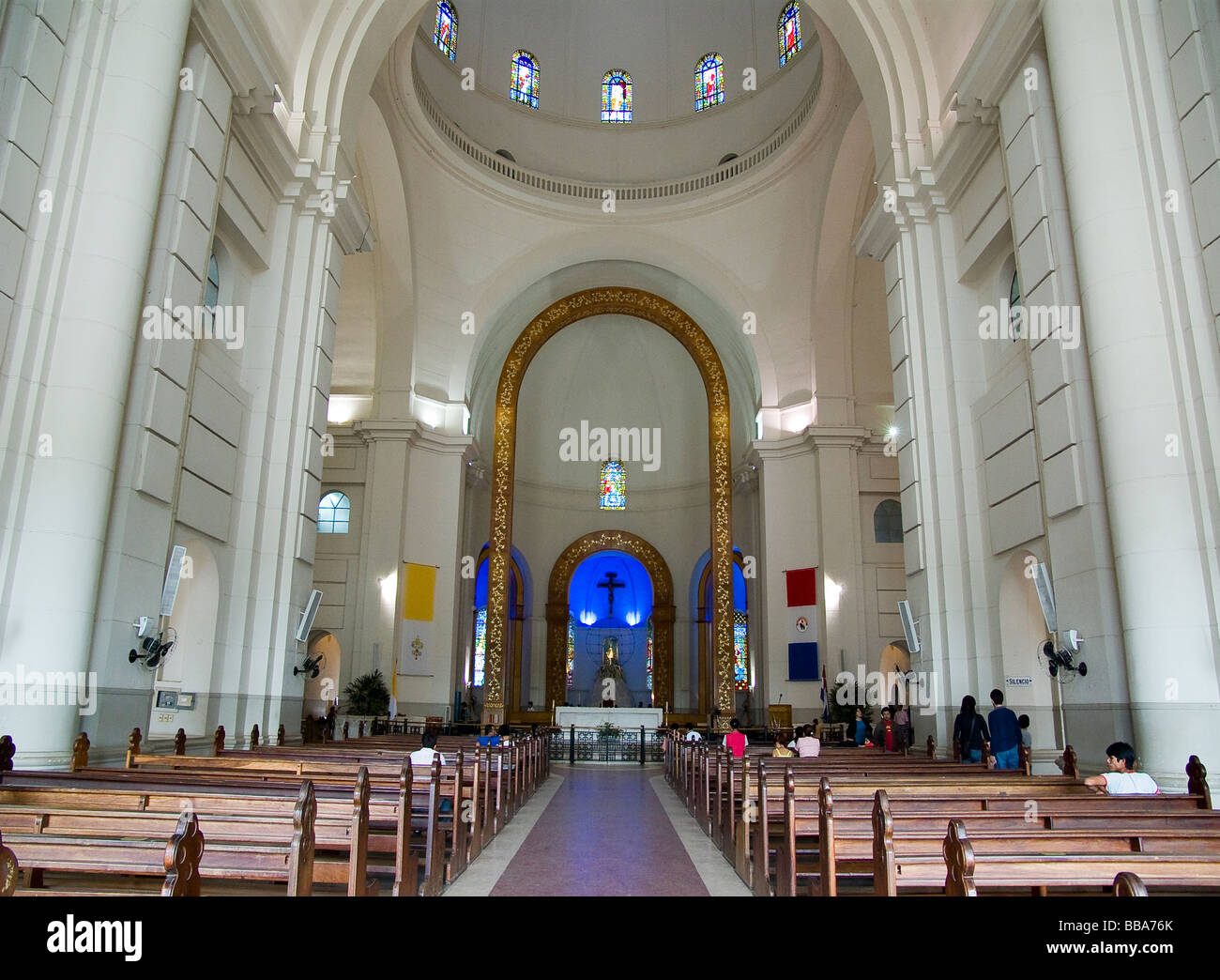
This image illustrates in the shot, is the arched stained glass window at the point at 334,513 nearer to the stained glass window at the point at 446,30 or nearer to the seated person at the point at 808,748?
the stained glass window at the point at 446,30

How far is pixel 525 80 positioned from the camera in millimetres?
24125

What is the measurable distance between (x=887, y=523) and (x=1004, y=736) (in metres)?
12.7

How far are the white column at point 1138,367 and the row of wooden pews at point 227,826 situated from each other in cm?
553

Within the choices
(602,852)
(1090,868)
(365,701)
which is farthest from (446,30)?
(1090,868)

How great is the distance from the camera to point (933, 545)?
10.7m

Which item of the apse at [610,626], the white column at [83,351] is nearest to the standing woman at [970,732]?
the white column at [83,351]

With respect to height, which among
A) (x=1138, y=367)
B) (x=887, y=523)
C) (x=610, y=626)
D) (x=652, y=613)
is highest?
(x=887, y=523)

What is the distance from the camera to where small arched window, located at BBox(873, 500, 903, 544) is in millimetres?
20172

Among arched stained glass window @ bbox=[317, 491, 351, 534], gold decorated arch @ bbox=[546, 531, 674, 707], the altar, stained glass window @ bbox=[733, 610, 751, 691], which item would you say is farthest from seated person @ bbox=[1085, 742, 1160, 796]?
gold decorated arch @ bbox=[546, 531, 674, 707]

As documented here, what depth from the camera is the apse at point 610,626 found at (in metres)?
28.8

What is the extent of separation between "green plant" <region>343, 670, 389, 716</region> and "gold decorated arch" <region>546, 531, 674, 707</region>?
9563 mm

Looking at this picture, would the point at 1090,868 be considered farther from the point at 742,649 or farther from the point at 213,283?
the point at 742,649
